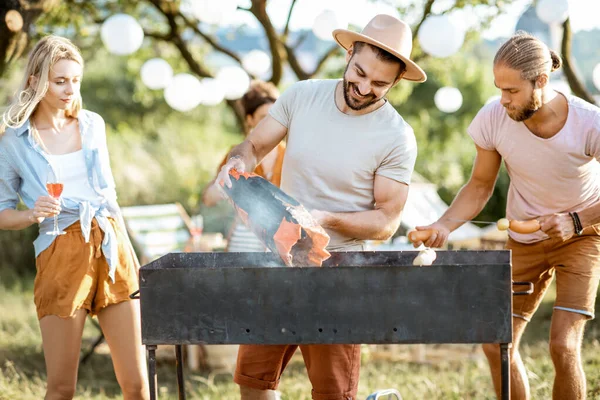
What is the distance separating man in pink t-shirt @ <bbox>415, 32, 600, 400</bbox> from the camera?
143 inches

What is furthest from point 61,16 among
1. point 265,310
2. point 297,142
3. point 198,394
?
point 265,310

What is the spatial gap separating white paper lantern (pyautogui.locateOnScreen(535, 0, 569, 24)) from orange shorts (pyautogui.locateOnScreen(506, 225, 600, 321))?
266cm

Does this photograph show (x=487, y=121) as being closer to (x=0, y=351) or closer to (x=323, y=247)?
(x=323, y=247)

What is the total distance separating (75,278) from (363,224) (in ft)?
4.26

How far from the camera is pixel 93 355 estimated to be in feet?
22.2

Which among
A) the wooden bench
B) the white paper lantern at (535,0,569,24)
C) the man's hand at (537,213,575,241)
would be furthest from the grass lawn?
the white paper lantern at (535,0,569,24)

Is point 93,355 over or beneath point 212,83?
beneath

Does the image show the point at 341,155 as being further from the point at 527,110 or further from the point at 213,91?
the point at 213,91

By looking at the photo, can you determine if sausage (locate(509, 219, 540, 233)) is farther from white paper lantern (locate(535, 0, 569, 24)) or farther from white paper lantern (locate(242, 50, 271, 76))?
white paper lantern (locate(242, 50, 271, 76))

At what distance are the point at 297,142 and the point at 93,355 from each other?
12.9 ft

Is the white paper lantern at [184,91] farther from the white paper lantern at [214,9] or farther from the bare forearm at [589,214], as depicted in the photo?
the bare forearm at [589,214]

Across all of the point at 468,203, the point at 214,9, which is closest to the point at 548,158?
the point at 468,203

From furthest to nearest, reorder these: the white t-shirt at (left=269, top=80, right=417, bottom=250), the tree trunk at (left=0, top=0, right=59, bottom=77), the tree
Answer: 1. the tree
2. the tree trunk at (left=0, top=0, right=59, bottom=77)
3. the white t-shirt at (left=269, top=80, right=417, bottom=250)

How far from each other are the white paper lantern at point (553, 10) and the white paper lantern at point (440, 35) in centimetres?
63
